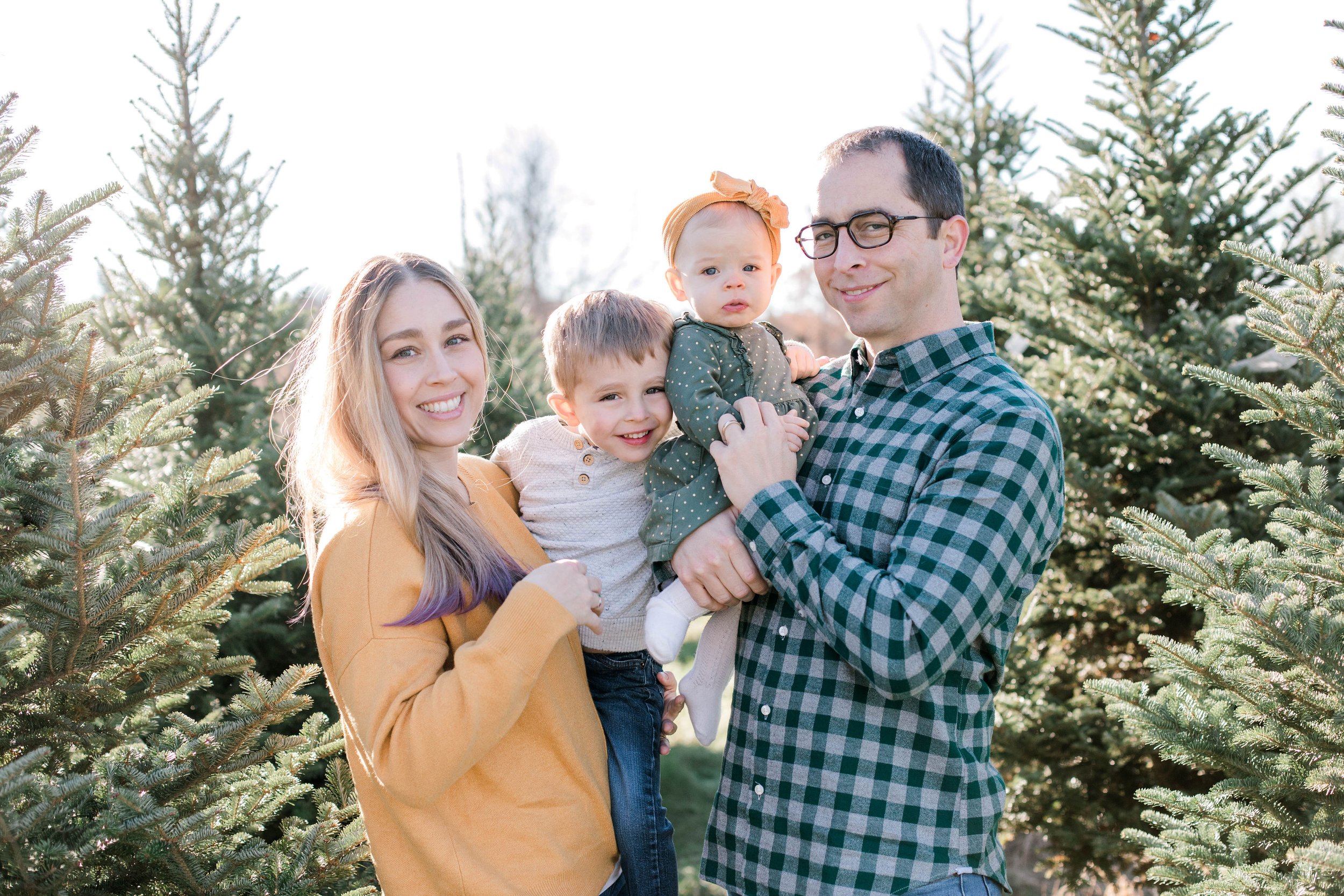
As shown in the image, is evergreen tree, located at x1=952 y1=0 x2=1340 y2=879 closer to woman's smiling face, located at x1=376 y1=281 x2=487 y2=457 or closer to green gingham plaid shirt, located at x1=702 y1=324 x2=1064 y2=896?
green gingham plaid shirt, located at x1=702 y1=324 x2=1064 y2=896

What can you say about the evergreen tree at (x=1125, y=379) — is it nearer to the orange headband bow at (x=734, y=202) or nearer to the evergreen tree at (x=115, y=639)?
the orange headband bow at (x=734, y=202)

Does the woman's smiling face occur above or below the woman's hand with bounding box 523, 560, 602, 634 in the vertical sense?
above

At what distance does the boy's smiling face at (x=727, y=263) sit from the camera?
2566 mm

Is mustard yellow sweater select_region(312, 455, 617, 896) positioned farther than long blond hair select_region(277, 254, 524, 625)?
No

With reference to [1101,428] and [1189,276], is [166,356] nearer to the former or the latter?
[1101,428]

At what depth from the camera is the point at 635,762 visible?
2361 millimetres

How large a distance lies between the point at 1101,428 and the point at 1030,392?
9.15ft

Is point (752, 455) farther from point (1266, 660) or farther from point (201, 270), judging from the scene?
point (201, 270)

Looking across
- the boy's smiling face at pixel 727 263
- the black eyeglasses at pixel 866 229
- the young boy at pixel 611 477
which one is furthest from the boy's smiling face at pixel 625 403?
the black eyeglasses at pixel 866 229


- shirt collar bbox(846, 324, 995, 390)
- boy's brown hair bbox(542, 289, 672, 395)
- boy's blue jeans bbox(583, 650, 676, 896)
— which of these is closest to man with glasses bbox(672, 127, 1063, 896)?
shirt collar bbox(846, 324, 995, 390)

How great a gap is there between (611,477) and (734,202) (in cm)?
85

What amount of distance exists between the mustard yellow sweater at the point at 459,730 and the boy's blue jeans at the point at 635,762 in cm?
6

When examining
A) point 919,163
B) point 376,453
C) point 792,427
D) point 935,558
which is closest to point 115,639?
point 376,453

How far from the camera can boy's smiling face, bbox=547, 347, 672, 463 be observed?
2.49 metres
